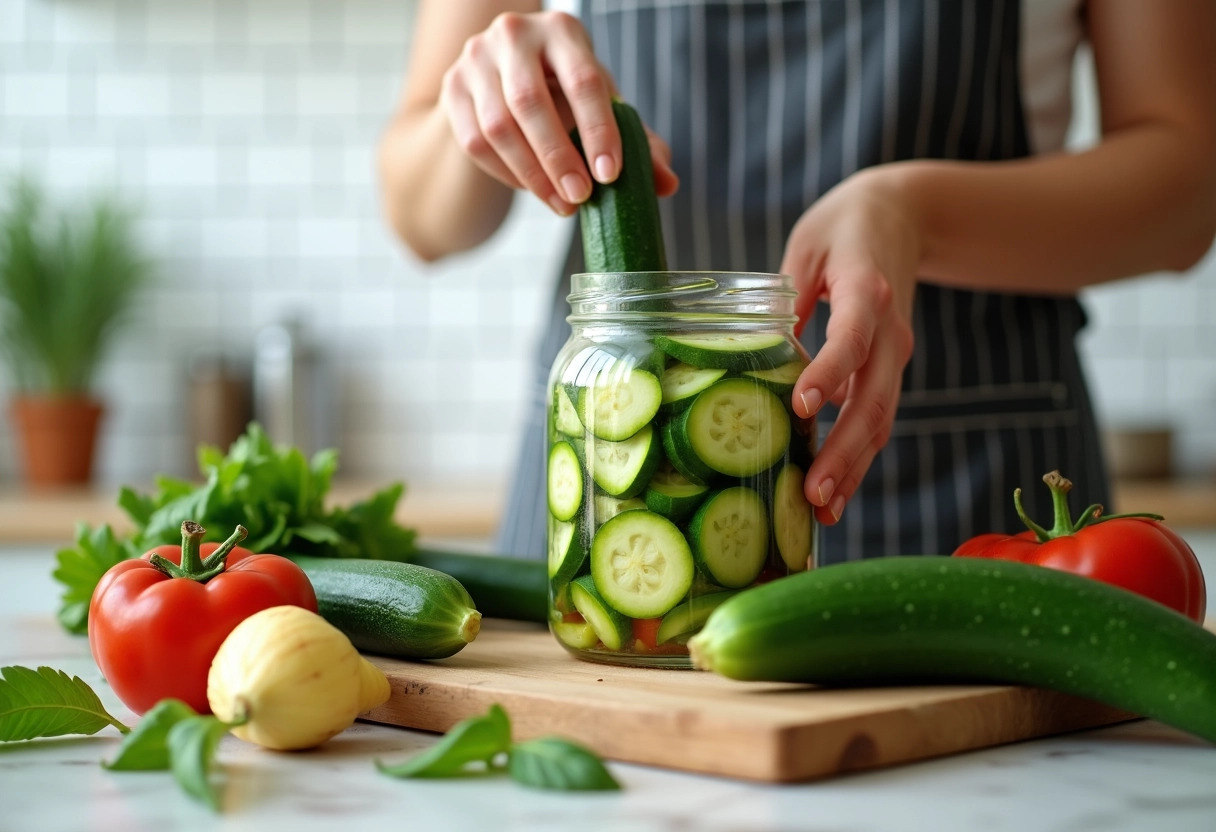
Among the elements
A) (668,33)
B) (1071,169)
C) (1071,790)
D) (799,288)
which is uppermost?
(668,33)

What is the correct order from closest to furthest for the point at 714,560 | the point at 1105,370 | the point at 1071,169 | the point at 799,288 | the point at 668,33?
the point at 714,560
the point at 799,288
the point at 1071,169
the point at 668,33
the point at 1105,370

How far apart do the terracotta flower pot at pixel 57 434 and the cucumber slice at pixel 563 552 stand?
1.99 m

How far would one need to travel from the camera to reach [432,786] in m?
0.63

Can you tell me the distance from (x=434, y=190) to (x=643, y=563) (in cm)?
71

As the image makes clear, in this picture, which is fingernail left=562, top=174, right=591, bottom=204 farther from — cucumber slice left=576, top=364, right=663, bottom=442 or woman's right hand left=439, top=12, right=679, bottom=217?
cucumber slice left=576, top=364, right=663, bottom=442

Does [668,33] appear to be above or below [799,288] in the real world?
above

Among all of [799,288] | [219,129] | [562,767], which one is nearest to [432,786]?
[562,767]

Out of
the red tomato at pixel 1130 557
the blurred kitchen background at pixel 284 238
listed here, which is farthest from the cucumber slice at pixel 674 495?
the blurred kitchen background at pixel 284 238

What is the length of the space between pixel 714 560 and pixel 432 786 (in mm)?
229

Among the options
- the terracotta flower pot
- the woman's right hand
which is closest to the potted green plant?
the terracotta flower pot

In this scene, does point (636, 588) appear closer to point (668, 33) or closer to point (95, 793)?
point (95, 793)

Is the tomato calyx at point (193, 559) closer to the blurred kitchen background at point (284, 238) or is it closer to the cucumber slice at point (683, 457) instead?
the cucumber slice at point (683, 457)

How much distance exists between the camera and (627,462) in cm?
79

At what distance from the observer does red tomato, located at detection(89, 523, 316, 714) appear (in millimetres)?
752
